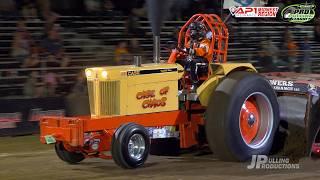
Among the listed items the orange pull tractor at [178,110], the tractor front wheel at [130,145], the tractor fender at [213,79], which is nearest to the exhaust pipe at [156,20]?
the orange pull tractor at [178,110]

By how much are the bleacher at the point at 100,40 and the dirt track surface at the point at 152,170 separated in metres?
3.62

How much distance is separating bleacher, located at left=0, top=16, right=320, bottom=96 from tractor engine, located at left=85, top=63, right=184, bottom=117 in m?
4.42

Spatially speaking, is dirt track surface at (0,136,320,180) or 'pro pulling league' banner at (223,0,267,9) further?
'pro pulling league' banner at (223,0,267,9)

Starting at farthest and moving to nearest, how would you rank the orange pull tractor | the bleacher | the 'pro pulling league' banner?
the 'pro pulling league' banner < the bleacher < the orange pull tractor

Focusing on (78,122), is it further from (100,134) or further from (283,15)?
(283,15)

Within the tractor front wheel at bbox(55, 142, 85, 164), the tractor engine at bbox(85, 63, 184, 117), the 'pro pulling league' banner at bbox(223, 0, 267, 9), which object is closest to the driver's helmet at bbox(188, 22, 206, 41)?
the tractor engine at bbox(85, 63, 184, 117)

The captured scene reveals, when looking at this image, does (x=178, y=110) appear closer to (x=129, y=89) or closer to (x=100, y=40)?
(x=129, y=89)

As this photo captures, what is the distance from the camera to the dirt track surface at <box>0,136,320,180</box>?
6422 millimetres

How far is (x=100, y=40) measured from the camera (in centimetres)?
1477

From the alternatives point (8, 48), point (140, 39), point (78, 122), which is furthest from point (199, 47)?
point (140, 39)

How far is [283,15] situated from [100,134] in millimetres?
13336

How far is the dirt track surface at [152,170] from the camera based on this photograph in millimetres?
6422

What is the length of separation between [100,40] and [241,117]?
801cm

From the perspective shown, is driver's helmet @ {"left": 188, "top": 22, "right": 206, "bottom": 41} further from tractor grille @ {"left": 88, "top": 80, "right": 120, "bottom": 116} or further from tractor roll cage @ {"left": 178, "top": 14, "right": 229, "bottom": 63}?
tractor grille @ {"left": 88, "top": 80, "right": 120, "bottom": 116}
